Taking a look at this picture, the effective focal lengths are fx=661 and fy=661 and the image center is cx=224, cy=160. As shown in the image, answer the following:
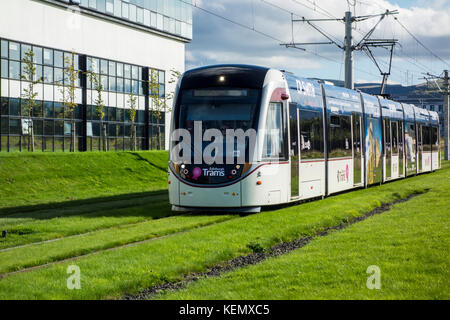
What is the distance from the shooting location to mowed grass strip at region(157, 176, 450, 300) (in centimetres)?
752

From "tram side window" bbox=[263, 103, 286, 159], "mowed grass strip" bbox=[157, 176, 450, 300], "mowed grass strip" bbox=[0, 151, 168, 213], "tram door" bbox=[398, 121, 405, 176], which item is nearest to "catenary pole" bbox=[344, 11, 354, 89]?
"tram door" bbox=[398, 121, 405, 176]

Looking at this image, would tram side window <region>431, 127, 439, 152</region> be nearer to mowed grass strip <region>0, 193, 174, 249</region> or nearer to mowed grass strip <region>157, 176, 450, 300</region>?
mowed grass strip <region>0, 193, 174, 249</region>

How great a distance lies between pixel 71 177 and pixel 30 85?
982 centimetres

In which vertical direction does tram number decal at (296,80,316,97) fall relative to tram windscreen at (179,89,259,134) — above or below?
above

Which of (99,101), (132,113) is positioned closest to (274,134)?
(99,101)

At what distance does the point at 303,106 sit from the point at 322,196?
3570mm

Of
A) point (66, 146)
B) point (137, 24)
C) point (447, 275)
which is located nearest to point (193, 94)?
point (447, 275)

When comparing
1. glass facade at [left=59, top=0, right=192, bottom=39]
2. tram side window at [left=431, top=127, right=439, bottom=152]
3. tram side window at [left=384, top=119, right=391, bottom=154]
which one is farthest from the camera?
glass facade at [left=59, top=0, right=192, bottom=39]

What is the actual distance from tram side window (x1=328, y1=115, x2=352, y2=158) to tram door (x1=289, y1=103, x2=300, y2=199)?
317cm

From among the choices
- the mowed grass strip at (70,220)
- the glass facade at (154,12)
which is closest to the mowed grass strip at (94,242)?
the mowed grass strip at (70,220)

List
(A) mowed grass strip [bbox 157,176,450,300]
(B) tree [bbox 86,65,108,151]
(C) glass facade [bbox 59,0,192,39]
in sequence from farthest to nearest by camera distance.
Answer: (C) glass facade [bbox 59,0,192,39], (B) tree [bbox 86,65,108,151], (A) mowed grass strip [bbox 157,176,450,300]

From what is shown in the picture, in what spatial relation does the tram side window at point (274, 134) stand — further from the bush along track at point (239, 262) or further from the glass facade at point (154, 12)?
the glass facade at point (154, 12)

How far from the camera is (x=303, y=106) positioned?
1884 centimetres

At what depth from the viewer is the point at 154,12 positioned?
51.0 meters
